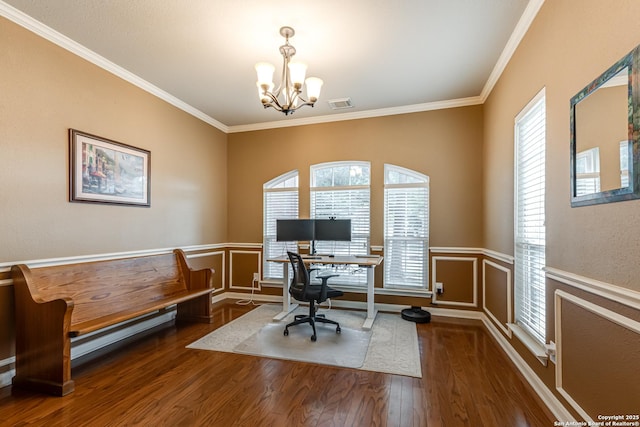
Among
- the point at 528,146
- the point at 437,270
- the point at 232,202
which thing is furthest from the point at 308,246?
the point at 528,146

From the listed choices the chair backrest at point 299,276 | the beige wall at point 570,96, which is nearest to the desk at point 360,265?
the chair backrest at point 299,276

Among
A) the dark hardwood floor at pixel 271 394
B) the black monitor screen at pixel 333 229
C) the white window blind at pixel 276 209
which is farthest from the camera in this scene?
the white window blind at pixel 276 209

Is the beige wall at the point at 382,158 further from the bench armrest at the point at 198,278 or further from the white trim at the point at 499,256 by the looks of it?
the bench armrest at the point at 198,278

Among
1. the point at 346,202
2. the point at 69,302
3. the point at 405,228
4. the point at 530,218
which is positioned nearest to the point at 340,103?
the point at 346,202

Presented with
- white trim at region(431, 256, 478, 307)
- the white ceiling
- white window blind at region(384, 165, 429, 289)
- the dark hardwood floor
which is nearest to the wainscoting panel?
the dark hardwood floor

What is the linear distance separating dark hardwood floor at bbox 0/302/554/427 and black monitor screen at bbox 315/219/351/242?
175 centimetres

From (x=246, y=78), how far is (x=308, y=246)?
8.14 ft

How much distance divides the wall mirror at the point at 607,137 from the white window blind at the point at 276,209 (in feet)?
11.7

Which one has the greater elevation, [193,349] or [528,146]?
[528,146]

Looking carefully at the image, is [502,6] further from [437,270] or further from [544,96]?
[437,270]

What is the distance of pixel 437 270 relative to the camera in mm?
4039

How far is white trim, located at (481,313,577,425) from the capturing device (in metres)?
1.79

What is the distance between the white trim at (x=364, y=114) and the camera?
3922mm

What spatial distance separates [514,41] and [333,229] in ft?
9.17
